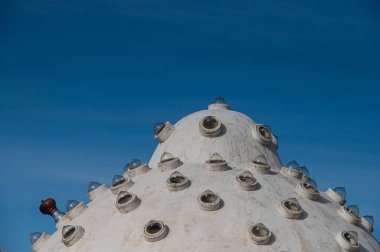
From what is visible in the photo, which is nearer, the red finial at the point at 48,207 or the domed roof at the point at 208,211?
the domed roof at the point at 208,211

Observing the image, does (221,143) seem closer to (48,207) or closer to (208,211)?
(208,211)

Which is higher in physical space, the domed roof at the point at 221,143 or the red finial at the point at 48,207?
the domed roof at the point at 221,143

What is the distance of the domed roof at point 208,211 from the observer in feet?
47.4

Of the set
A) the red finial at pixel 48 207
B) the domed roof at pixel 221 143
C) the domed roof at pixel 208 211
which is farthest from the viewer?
the red finial at pixel 48 207

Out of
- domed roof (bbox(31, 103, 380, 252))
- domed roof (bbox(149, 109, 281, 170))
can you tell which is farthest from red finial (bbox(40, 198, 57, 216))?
domed roof (bbox(149, 109, 281, 170))

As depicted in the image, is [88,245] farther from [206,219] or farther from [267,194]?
[267,194]

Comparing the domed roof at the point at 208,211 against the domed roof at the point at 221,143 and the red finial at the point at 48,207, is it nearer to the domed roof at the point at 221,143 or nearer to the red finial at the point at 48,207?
the domed roof at the point at 221,143

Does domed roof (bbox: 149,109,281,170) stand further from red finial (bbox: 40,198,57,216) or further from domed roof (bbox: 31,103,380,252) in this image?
red finial (bbox: 40,198,57,216)

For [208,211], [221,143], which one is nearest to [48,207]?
[221,143]

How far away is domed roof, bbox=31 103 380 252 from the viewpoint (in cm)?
1445

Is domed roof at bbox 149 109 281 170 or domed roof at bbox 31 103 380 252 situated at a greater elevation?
domed roof at bbox 149 109 281 170

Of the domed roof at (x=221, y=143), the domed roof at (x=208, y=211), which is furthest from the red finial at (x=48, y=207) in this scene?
the domed roof at (x=221, y=143)

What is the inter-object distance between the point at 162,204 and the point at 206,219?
158 cm

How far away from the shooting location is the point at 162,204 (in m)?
15.8
